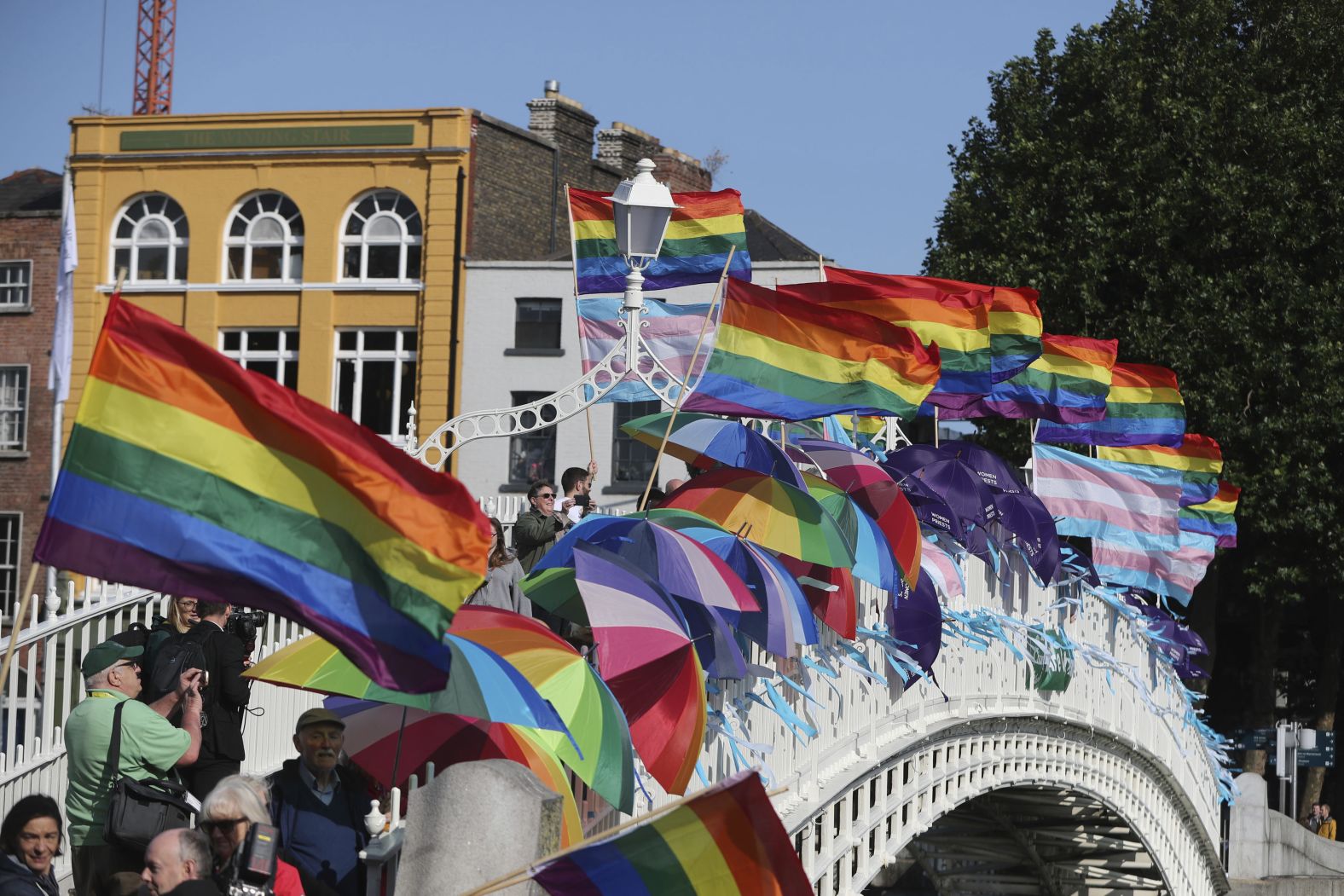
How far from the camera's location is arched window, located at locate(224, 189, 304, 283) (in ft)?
141

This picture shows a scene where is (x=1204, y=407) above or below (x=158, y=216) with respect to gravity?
below

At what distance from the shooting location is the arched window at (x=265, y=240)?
42.9 meters

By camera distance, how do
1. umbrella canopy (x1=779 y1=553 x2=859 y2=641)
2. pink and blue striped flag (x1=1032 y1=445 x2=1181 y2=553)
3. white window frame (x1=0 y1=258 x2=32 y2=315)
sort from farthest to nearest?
white window frame (x1=0 y1=258 x2=32 y2=315)
pink and blue striped flag (x1=1032 y1=445 x2=1181 y2=553)
umbrella canopy (x1=779 y1=553 x2=859 y2=641)

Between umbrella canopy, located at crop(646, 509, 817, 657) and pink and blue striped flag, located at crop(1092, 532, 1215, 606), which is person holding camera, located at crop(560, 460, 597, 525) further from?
pink and blue striped flag, located at crop(1092, 532, 1215, 606)

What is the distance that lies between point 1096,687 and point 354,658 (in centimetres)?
2081

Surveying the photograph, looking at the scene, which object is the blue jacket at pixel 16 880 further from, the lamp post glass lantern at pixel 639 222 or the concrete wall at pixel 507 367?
the concrete wall at pixel 507 367

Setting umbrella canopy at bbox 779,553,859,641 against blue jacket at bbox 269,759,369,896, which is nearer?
blue jacket at bbox 269,759,369,896

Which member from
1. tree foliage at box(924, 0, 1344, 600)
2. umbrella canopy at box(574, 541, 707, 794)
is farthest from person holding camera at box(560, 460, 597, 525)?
tree foliage at box(924, 0, 1344, 600)

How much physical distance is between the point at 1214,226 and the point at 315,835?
28183mm

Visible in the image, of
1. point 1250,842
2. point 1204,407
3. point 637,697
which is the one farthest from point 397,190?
point 637,697

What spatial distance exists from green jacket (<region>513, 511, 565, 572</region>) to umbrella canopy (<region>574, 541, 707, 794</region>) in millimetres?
2963

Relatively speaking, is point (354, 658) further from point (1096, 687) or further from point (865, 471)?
point (1096, 687)

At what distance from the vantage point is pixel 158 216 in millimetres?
43500

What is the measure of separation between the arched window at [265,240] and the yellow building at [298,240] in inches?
1.3
